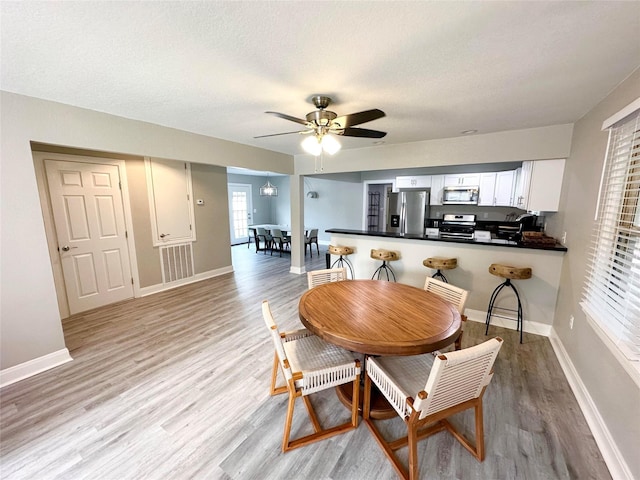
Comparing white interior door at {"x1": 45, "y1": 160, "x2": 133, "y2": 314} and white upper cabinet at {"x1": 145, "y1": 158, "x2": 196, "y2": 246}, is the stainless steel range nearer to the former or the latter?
white upper cabinet at {"x1": 145, "y1": 158, "x2": 196, "y2": 246}

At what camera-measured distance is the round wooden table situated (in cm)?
150

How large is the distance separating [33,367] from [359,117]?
3535 mm

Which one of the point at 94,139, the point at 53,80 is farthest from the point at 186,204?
the point at 53,80

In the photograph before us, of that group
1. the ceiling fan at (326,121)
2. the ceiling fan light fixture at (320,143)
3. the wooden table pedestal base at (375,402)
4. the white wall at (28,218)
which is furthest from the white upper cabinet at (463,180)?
the white wall at (28,218)

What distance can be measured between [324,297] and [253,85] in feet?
5.74

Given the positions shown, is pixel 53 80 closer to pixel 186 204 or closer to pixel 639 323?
pixel 186 204

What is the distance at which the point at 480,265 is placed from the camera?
129 inches

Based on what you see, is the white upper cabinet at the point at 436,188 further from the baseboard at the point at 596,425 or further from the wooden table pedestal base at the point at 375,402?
the wooden table pedestal base at the point at 375,402

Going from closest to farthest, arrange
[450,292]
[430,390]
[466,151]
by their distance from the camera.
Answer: [430,390]
[450,292]
[466,151]

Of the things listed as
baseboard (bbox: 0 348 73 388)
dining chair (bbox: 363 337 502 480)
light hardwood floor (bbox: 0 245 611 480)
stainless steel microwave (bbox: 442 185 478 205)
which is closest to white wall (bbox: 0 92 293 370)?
baseboard (bbox: 0 348 73 388)

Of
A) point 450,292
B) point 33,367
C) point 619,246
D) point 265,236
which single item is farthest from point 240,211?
point 619,246

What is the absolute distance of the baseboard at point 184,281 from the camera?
4172mm

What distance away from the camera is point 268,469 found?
1.47 metres

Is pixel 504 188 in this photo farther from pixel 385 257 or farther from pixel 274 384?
pixel 274 384
